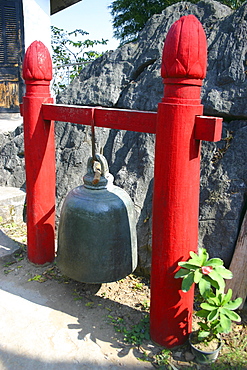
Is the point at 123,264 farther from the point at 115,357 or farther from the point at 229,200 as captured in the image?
the point at 229,200

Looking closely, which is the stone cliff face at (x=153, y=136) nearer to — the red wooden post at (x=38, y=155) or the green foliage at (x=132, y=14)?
the red wooden post at (x=38, y=155)

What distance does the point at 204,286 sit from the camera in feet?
7.09

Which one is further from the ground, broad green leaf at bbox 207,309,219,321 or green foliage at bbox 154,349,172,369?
broad green leaf at bbox 207,309,219,321

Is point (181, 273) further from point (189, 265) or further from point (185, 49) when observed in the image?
point (185, 49)

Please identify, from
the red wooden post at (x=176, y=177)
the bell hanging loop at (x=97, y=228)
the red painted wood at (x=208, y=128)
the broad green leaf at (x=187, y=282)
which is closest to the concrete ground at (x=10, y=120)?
the bell hanging loop at (x=97, y=228)

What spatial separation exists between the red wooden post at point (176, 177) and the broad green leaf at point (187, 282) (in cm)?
14

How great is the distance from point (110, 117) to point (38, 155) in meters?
1.03

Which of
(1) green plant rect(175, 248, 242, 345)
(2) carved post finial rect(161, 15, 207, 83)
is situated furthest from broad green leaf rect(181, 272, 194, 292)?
(2) carved post finial rect(161, 15, 207, 83)

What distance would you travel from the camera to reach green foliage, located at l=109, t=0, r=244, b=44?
9.02 meters

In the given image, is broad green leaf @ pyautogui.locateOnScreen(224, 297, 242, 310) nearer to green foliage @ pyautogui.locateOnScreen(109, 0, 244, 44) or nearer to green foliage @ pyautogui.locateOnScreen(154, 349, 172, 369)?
green foliage @ pyautogui.locateOnScreen(154, 349, 172, 369)

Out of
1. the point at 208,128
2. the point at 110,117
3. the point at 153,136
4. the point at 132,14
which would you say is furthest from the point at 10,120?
the point at 208,128

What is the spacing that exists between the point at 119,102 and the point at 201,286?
2.54m

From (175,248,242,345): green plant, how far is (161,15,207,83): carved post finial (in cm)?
112

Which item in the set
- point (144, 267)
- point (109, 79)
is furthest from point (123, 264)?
point (109, 79)
